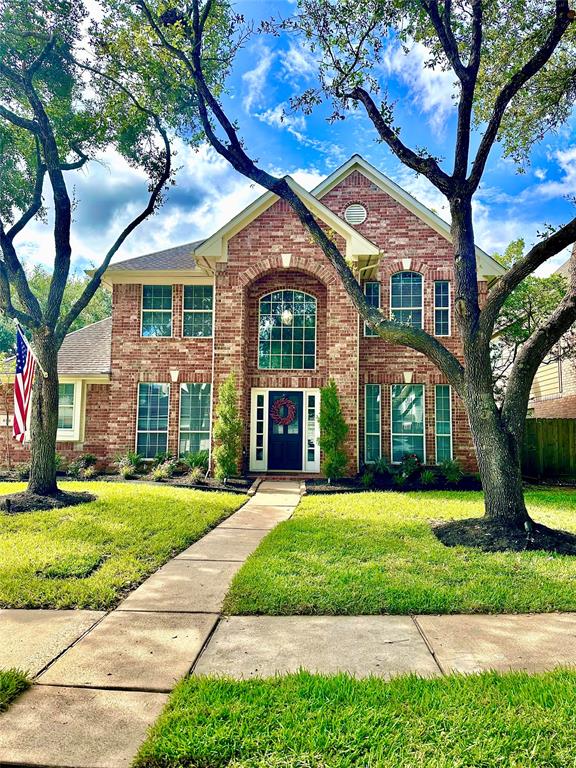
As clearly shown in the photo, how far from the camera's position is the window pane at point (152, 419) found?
1387 centimetres

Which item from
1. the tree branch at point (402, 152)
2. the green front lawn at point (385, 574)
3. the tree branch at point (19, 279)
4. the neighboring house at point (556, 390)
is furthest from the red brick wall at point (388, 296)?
the tree branch at point (19, 279)

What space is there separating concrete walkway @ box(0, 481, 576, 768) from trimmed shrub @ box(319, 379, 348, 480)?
25.4 ft

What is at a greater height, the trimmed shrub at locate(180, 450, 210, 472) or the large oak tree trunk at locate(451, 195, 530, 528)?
the large oak tree trunk at locate(451, 195, 530, 528)

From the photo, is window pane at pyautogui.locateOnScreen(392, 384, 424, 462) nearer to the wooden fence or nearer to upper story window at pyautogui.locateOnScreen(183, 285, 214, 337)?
the wooden fence

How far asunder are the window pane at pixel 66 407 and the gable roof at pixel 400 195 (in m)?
9.52

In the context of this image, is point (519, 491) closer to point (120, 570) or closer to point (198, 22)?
point (120, 570)

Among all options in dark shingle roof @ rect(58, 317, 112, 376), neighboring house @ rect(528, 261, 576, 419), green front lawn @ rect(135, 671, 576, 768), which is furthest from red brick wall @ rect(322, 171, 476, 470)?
green front lawn @ rect(135, 671, 576, 768)

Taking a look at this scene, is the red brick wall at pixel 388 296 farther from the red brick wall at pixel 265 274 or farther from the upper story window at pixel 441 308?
the red brick wall at pixel 265 274

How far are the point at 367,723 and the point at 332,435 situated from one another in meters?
9.73

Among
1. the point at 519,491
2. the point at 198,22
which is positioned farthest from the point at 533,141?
the point at 519,491

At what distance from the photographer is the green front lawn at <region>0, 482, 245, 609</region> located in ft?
14.9

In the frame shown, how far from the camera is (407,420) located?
1377 centimetres

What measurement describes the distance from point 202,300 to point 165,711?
1246 cm

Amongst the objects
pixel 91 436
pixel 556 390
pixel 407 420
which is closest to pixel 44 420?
pixel 91 436
